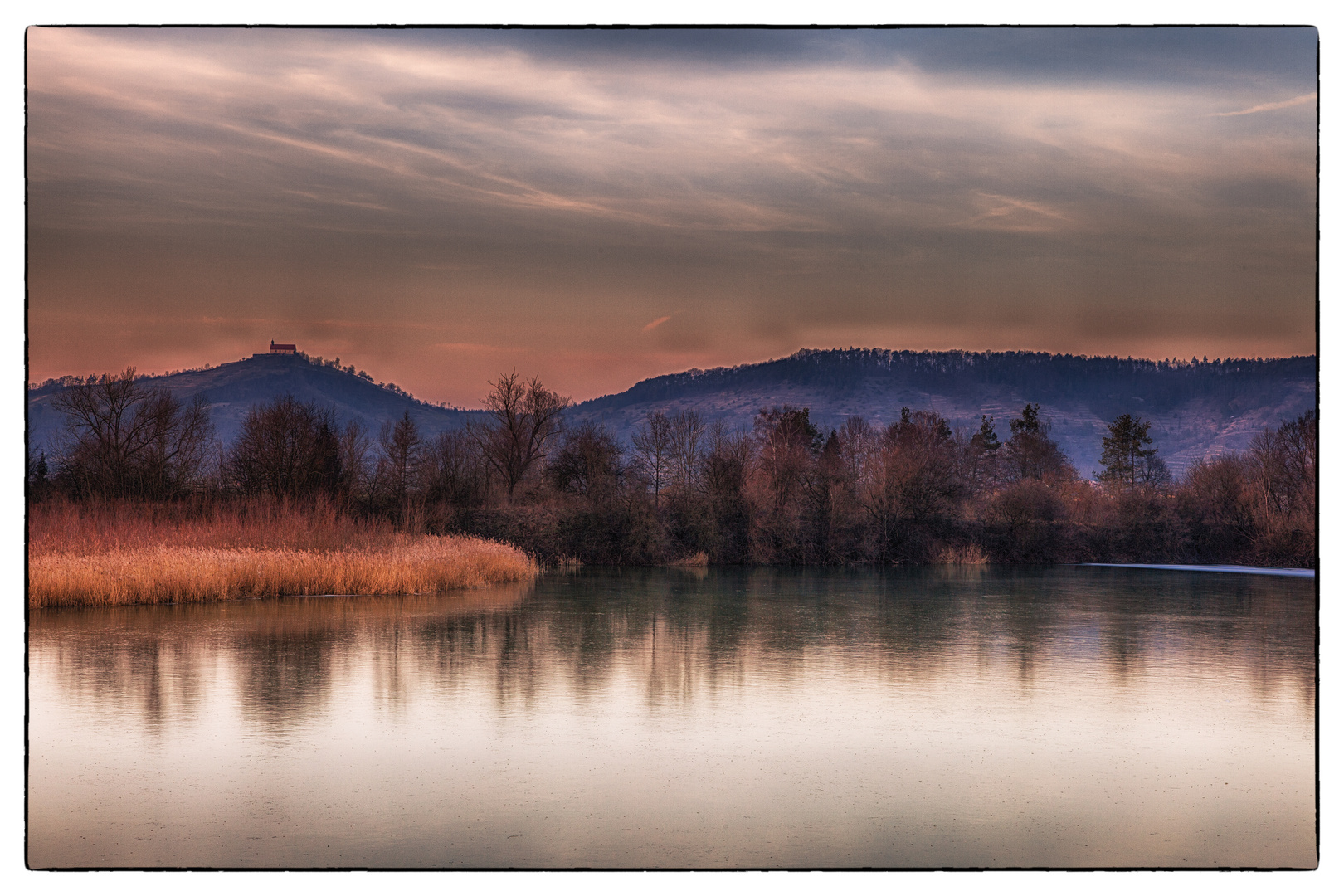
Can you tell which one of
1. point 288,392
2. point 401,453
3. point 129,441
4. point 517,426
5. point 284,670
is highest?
point 288,392

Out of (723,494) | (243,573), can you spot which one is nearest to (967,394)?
(723,494)

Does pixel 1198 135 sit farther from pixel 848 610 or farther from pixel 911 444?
pixel 911 444

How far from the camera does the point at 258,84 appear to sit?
11.2 metres

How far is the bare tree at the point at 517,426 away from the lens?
4469cm

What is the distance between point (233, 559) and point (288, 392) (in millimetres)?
15214

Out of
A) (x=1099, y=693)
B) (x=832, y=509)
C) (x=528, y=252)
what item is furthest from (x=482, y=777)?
(x=832, y=509)

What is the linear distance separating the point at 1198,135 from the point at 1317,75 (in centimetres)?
299

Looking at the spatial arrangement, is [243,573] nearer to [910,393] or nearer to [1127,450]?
[1127,450]

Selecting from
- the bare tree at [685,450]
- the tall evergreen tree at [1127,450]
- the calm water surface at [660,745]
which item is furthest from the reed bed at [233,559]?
→ the tall evergreen tree at [1127,450]

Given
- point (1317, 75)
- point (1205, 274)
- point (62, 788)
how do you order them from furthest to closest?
point (1205, 274) → point (1317, 75) → point (62, 788)

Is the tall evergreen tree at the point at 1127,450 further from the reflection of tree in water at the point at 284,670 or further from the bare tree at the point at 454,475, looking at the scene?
the reflection of tree in water at the point at 284,670

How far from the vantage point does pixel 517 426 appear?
46375mm

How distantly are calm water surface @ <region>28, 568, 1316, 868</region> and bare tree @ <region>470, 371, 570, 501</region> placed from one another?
27.8 meters

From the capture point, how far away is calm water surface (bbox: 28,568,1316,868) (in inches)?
262
